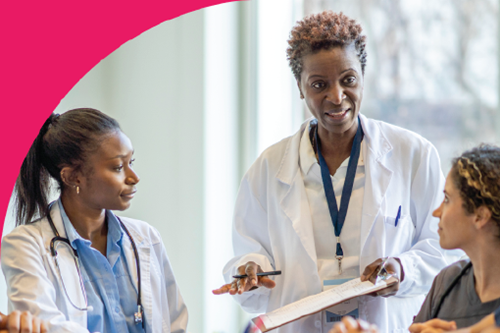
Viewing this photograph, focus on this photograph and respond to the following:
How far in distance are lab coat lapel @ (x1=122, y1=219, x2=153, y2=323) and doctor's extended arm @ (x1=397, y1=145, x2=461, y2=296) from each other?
0.95 m

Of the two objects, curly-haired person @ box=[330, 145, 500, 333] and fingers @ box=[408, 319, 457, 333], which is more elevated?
curly-haired person @ box=[330, 145, 500, 333]

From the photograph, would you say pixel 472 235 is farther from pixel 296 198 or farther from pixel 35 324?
pixel 35 324

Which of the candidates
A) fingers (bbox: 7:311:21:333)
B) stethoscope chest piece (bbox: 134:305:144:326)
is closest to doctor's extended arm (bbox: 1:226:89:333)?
fingers (bbox: 7:311:21:333)

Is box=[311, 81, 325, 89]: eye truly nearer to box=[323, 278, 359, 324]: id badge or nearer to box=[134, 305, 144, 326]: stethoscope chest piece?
box=[323, 278, 359, 324]: id badge

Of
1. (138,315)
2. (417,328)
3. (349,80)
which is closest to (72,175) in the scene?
(138,315)

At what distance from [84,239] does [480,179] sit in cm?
142

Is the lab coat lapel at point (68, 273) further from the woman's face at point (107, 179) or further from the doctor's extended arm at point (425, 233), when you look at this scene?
the doctor's extended arm at point (425, 233)

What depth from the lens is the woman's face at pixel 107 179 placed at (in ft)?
6.46

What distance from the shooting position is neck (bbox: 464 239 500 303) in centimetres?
156

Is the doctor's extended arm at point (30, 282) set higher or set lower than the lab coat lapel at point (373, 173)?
lower

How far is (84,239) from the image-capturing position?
6.33 ft

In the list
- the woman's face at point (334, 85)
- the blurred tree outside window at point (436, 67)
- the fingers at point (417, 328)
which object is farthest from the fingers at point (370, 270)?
the blurred tree outside window at point (436, 67)

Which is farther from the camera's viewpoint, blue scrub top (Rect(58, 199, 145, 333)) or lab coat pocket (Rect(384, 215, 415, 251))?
lab coat pocket (Rect(384, 215, 415, 251))

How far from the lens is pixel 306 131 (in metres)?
2.23
